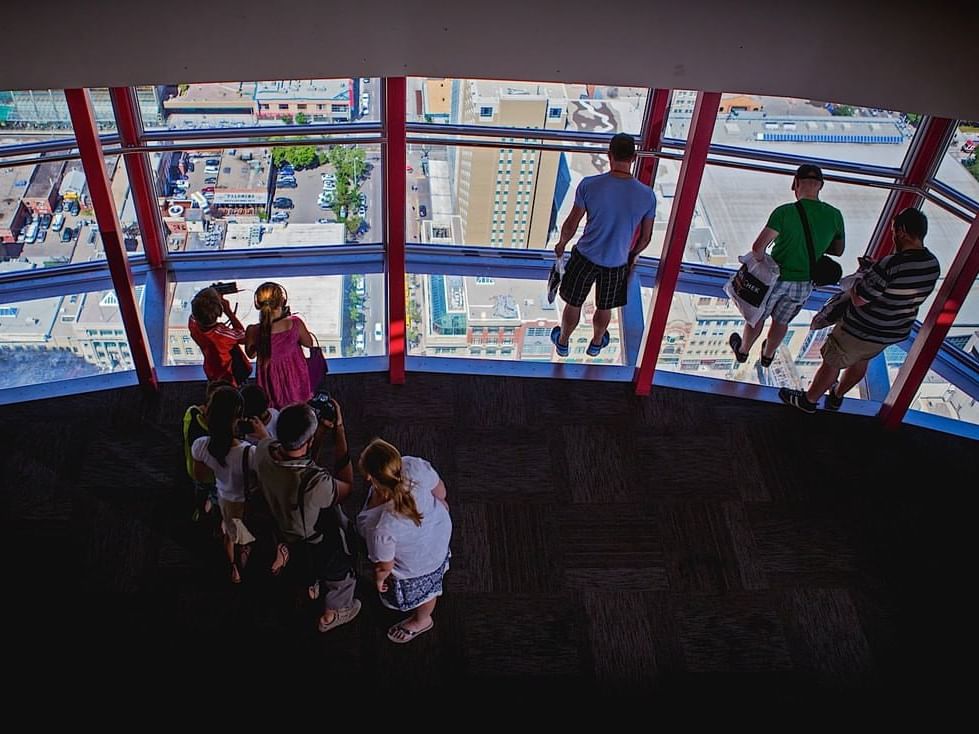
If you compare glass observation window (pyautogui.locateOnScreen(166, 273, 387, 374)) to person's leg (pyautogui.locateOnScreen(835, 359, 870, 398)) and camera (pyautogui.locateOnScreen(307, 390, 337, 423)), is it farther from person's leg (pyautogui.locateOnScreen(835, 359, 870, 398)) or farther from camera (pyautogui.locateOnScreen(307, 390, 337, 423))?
person's leg (pyautogui.locateOnScreen(835, 359, 870, 398))

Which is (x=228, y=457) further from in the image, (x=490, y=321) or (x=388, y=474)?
(x=490, y=321)

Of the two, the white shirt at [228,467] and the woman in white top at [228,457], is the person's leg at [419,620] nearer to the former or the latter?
the woman in white top at [228,457]

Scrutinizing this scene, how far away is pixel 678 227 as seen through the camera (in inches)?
187

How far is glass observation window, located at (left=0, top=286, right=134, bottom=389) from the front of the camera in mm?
5219

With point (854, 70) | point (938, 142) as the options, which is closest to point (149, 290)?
point (854, 70)

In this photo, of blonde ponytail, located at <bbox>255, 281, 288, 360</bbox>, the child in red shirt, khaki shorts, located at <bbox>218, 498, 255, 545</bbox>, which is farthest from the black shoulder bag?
khaki shorts, located at <bbox>218, 498, 255, 545</bbox>

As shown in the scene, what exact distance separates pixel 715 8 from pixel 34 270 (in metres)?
4.40

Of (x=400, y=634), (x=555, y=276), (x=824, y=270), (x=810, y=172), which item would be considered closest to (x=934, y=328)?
(x=824, y=270)

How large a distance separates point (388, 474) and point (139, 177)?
323 centimetres

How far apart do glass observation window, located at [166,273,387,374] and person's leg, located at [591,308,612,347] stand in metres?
1.34

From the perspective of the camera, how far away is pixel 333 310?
5586 millimetres

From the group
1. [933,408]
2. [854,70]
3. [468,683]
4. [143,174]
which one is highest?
[854,70]

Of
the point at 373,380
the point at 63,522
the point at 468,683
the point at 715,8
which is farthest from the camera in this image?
the point at 373,380

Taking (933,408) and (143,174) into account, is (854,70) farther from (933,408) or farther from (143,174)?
(143,174)
